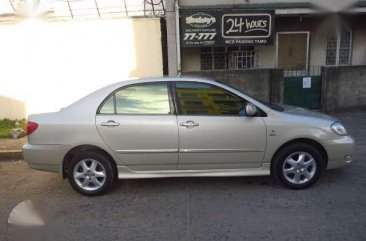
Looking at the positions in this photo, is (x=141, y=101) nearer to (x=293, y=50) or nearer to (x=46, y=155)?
(x=46, y=155)

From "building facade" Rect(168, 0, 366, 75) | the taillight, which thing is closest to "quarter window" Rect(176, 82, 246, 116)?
the taillight

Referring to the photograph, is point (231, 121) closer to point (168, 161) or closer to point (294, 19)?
point (168, 161)

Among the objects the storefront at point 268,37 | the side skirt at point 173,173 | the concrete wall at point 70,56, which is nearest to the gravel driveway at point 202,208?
Result: the side skirt at point 173,173

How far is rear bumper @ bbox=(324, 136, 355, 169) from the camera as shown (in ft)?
15.5

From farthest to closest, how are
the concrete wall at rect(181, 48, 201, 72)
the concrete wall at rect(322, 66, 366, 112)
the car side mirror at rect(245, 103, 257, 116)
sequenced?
the concrete wall at rect(181, 48, 201, 72) < the concrete wall at rect(322, 66, 366, 112) < the car side mirror at rect(245, 103, 257, 116)

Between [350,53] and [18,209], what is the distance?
10.4m

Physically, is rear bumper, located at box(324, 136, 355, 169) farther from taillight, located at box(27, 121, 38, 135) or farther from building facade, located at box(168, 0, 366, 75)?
building facade, located at box(168, 0, 366, 75)

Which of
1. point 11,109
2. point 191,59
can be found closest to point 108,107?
point 11,109

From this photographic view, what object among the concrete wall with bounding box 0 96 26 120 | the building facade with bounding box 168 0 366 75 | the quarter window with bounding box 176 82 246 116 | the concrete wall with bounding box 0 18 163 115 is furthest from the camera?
the building facade with bounding box 168 0 366 75

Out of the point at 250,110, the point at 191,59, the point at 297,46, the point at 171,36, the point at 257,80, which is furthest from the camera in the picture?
the point at 297,46

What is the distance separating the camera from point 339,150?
4727 millimetres

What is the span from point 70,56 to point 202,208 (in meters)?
6.21

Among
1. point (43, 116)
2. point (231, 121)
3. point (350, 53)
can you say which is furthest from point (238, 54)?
point (43, 116)

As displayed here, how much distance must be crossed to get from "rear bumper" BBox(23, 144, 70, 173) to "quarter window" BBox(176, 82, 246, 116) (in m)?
1.59
